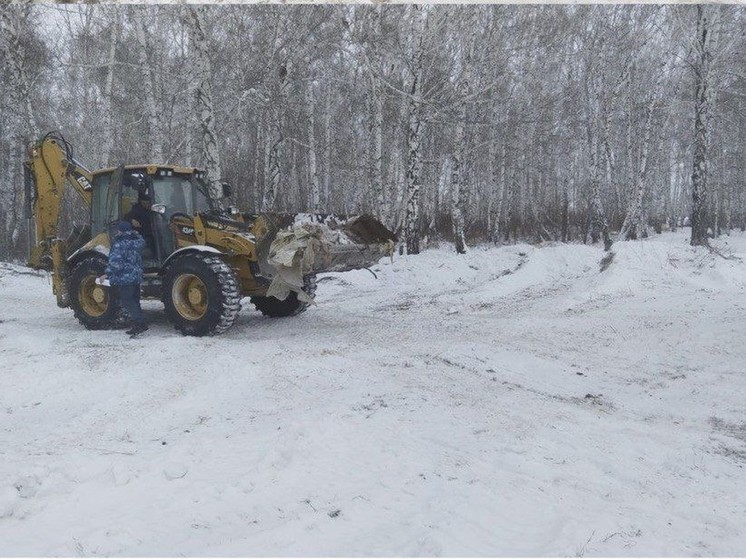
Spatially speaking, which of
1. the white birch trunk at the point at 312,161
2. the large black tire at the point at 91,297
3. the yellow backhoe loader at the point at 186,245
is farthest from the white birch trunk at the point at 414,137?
the large black tire at the point at 91,297

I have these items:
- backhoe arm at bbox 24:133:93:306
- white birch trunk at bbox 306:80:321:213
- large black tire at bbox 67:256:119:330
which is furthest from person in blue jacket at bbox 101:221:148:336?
white birch trunk at bbox 306:80:321:213

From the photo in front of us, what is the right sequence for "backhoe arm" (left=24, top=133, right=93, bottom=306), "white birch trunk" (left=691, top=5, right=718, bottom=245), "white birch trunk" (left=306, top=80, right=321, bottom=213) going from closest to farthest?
1. "backhoe arm" (left=24, top=133, right=93, bottom=306)
2. "white birch trunk" (left=691, top=5, right=718, bottom=245)
3. "white birch trunk" (left=306, top=80, right=321, bottom=213)

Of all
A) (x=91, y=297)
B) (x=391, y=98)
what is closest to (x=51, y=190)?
(x=91, y=297)

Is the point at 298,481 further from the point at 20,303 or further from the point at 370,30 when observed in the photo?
the point at 370,30

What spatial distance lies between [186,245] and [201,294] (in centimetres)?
88

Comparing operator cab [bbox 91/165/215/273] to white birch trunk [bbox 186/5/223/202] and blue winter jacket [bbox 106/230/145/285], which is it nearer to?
blue winter jacket [bbox 106/230/145/285]

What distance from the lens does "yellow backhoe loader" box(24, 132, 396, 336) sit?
719cm

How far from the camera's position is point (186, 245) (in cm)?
793

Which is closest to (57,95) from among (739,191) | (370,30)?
(370,30)

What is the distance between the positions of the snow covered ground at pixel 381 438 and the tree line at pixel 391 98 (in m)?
6.79

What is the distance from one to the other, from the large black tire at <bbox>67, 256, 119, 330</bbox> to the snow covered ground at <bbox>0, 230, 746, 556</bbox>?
0.84 ft

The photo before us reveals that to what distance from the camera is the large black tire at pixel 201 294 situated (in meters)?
7.16

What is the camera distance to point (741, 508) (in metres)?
3.04

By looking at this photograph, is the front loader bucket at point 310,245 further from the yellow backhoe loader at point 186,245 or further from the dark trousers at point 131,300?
the dark trousers at point 131,300
